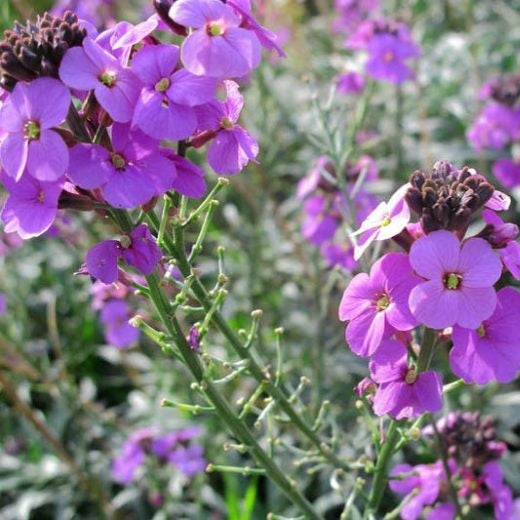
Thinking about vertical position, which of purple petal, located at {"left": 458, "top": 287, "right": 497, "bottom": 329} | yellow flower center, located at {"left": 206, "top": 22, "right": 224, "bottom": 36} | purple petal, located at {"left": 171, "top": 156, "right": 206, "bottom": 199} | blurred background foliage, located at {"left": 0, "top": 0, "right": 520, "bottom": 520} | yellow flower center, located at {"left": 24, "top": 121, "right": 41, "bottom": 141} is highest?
yellow flower center, located at {"left": 206, "top": 22, "right": 224, "bottom": 36}

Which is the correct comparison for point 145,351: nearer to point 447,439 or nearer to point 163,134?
point 447,439

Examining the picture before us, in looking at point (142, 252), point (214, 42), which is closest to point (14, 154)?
point (142, 252)

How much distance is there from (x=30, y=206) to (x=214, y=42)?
46 cm

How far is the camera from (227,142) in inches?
60.7

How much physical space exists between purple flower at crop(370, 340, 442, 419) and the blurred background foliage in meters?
1.41

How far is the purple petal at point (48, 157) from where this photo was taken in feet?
4.34

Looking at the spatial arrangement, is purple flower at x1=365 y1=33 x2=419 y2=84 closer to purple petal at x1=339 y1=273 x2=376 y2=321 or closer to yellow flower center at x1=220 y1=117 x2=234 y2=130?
yellow flower center at x1=220 y1=117 x2=234 y2=130

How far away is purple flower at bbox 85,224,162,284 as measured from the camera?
56.6 inches

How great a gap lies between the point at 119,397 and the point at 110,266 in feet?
10.6

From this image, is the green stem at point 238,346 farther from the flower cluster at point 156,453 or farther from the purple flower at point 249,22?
the flower cluster at point 156,453

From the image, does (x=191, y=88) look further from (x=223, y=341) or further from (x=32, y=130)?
(x=223, y=341)

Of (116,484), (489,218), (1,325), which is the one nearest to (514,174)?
(489,218)

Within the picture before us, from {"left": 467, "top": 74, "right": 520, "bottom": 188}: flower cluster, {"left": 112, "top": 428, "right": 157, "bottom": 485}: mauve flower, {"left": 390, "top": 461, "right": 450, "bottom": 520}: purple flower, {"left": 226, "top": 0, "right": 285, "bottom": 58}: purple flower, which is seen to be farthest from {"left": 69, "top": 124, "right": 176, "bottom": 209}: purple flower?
{"left": 467, "top": 74, "right": 520, "bottom": 188}: flower cluster

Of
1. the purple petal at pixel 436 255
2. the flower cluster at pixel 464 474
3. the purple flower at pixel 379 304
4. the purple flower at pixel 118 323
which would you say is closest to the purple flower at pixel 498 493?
the flower cluster at pixel 464 474
